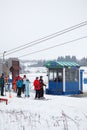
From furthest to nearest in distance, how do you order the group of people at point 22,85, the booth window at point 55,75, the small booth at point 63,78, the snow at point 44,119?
1. the booth window at point 55,75
2. the small booth at point 63,78
3. the group of people at point 22,85
4. the snow at point 44,119

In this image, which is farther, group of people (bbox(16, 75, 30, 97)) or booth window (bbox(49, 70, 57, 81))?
booth window (bbox(49, 70, 57, 81))

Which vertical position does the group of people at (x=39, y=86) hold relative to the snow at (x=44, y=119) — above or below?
above

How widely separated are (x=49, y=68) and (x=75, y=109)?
1217 centimetres

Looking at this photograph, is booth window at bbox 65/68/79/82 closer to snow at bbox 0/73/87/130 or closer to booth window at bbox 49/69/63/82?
booth window at bbox 49/69/63/82

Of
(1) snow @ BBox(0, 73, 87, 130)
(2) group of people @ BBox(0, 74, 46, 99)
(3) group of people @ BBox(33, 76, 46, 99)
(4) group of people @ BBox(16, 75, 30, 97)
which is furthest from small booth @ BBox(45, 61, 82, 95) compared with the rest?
(1) snow @ BBox(0, 73, 87, 130)

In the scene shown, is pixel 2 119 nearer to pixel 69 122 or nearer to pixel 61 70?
pixel 69 122

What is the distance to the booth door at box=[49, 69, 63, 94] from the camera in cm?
2639

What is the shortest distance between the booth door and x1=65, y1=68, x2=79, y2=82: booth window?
0.53 metres

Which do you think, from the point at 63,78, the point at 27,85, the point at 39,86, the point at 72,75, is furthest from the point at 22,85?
the point at 72,75

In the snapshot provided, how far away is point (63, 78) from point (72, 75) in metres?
1.15

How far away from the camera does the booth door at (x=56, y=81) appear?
86.6 feet

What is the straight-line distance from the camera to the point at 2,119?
13.5 m

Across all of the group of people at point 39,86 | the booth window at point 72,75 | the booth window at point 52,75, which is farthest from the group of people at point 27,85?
the booth window at point 72,75

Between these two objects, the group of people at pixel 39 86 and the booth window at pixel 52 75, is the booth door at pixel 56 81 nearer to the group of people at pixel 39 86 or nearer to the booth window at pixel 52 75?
the booth window at pixel 52 75
